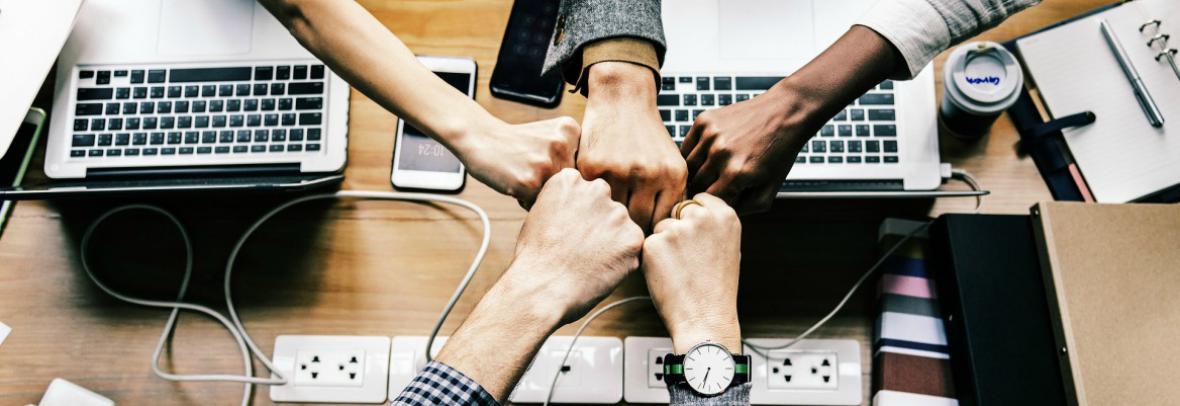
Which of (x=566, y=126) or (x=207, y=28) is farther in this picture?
(x=207, y=28)

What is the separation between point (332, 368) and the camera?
0.89m

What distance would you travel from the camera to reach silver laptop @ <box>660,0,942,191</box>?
857 millimetres

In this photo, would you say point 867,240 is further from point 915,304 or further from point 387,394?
point 387,394

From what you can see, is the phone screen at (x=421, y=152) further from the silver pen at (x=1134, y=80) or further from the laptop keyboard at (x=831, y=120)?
the silver pen at (x=1134, y=80)

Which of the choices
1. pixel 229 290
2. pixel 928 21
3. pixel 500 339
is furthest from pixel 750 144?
pixel 229 290

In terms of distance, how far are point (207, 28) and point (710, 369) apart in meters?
0.73

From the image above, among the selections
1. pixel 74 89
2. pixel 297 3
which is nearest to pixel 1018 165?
pixel 297 3

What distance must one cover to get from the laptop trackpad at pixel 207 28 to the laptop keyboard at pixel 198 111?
3cm

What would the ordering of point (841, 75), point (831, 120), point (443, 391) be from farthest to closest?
point (831, 120)
point (841, 75)
point (443, 391)

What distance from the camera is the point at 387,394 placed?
2.91 ft

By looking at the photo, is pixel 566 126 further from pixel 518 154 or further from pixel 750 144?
pixel 750 144

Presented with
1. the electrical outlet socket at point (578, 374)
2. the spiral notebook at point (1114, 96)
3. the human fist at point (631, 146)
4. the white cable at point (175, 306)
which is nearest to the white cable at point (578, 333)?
the electrical outlet socket at point (578, 374)

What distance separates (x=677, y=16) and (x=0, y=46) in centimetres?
80

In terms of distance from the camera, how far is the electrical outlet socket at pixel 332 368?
0.89 meters
